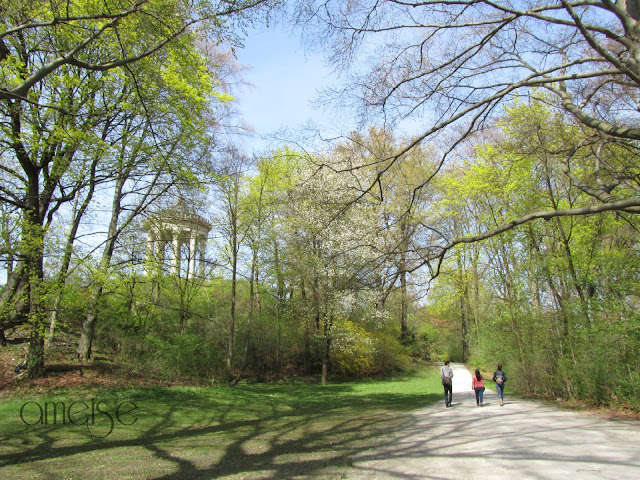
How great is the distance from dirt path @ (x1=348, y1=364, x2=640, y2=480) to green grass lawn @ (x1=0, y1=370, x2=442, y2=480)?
2.04 feet

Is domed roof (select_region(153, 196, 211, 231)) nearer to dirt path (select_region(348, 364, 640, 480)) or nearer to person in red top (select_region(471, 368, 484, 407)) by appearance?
dirt path (select_region(348, 364, 640, 480))

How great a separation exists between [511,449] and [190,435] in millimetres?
5983

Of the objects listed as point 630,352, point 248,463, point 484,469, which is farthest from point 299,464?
point 630,352

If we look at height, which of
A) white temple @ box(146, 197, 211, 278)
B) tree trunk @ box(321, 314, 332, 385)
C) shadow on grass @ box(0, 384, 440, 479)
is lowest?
shadow on grass @ box(0, 384, 440, 479)

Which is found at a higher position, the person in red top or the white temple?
the white temple

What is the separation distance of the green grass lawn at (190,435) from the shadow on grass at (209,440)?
15 mm

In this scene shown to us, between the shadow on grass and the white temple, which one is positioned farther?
the white temple

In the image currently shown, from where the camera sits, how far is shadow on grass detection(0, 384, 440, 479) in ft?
18.6

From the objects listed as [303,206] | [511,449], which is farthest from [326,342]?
[511,449]

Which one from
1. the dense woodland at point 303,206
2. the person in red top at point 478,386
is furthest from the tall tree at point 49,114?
the person in red top at point 478,386

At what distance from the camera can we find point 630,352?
9.49 metres

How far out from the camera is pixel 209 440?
7621 mm

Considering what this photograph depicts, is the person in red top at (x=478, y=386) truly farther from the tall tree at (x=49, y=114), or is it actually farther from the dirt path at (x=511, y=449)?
the tall tree at (x=49, y=114)

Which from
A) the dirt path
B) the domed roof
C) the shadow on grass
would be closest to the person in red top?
the dirt path
